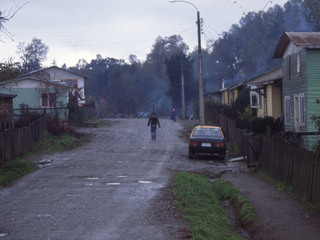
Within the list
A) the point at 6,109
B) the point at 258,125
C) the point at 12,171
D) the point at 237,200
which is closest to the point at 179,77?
the point at 6,109

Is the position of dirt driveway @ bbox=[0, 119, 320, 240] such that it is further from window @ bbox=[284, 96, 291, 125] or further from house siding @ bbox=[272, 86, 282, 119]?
house siding @ bbox=[272, 86, 282, 119]

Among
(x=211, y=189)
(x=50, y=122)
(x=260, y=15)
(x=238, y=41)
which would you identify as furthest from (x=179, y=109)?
(x=211, y=189)

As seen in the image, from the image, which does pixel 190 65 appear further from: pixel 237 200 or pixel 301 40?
pixel 237 200

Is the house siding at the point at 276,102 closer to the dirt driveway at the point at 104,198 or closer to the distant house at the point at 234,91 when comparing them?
the dirt driveway at the point at 104,198

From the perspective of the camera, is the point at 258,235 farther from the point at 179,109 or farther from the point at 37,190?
the point at 179,109

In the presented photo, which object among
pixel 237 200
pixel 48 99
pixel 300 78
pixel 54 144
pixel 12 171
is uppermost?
pixel 300 78

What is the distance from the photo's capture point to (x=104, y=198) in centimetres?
1100

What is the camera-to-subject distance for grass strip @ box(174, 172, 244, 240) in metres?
7.81

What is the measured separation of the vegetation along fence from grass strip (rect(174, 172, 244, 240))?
78.7 inches

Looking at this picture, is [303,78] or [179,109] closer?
[303,78]

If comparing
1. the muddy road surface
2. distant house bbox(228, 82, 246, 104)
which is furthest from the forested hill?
the muddy road surface

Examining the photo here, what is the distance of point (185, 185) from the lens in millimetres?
12828

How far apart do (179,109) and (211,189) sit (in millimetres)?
63783

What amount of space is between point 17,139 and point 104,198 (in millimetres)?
9935
